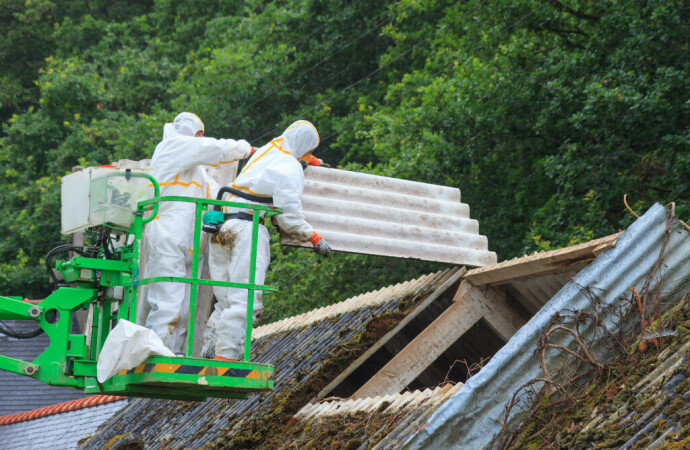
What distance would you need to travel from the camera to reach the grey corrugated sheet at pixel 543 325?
Result: 19.8ft

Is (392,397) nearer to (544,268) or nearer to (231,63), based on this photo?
(544,268)

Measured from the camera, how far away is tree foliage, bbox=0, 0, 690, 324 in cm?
1783

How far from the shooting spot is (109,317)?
7613mm

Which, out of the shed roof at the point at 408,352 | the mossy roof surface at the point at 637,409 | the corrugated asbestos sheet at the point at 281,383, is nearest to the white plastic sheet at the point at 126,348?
the shed roof at the point at 408,352

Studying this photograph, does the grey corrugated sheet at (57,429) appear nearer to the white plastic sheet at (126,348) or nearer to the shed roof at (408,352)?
the shed roof at (408,352)

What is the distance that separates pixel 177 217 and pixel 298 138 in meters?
1.17

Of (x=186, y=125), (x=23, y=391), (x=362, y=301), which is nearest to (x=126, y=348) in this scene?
(x=186, y=125)

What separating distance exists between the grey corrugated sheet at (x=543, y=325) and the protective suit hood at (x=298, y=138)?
2.61m

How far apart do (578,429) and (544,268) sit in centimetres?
200

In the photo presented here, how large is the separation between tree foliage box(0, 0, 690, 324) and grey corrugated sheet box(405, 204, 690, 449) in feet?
32.0

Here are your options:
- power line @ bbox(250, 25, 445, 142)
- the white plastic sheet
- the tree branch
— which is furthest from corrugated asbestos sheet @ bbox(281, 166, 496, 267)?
power line @ bbox(250, 25, 445, 142)

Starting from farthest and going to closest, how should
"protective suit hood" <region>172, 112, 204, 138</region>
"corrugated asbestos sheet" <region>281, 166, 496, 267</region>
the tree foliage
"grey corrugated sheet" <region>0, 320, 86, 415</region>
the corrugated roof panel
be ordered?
"grey corrugated sheet" <region>0, 320, 86, 415</region> → the tree foliage → the corrugated roof panel → "corrugated asbestos sheet" <region>281, 166, 496, 267</region> → "protective suit hood" <region>172, 112, 204, 138</region>

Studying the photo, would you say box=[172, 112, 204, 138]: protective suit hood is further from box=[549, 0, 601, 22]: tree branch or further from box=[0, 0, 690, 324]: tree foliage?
box=[549, 0, 601, 22]: tree branch

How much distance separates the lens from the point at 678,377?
537cm
